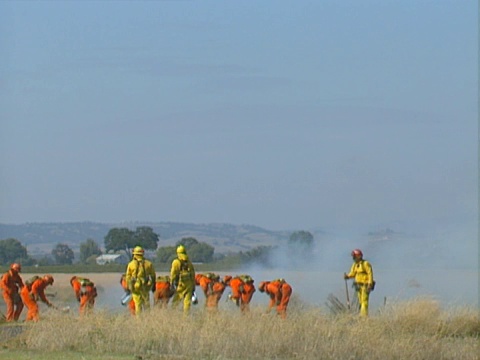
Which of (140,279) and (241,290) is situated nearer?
(140,279)

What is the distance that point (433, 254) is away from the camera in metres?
49.2

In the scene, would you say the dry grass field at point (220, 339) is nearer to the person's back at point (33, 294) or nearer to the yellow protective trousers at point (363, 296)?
the yellow protective trousers at point (363, 296)

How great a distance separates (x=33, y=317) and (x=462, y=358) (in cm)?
1118

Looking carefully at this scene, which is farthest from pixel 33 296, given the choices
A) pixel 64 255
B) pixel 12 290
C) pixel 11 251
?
pixel 64 255

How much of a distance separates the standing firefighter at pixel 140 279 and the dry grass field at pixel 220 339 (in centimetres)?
205

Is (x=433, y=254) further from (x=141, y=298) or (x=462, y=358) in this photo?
(x=462, y=358)

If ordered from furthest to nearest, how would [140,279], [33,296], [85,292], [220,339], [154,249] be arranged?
[154,249] < [85,292] < [33,296] < [140,279] < [220,339]

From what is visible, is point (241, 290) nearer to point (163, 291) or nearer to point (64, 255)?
point (163, 291)

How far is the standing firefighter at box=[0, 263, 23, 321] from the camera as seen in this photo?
29.0m

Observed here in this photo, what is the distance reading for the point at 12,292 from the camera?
95.8 feet

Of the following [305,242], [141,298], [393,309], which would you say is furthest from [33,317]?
[305,242]

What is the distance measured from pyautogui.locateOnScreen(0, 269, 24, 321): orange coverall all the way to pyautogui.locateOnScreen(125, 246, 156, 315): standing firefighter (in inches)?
167

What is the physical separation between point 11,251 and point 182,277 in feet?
206

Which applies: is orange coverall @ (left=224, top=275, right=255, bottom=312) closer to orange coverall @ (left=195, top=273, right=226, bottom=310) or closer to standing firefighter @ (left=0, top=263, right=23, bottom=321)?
orange coverall @ (left=195, top=273, right=226, bottom=310)
